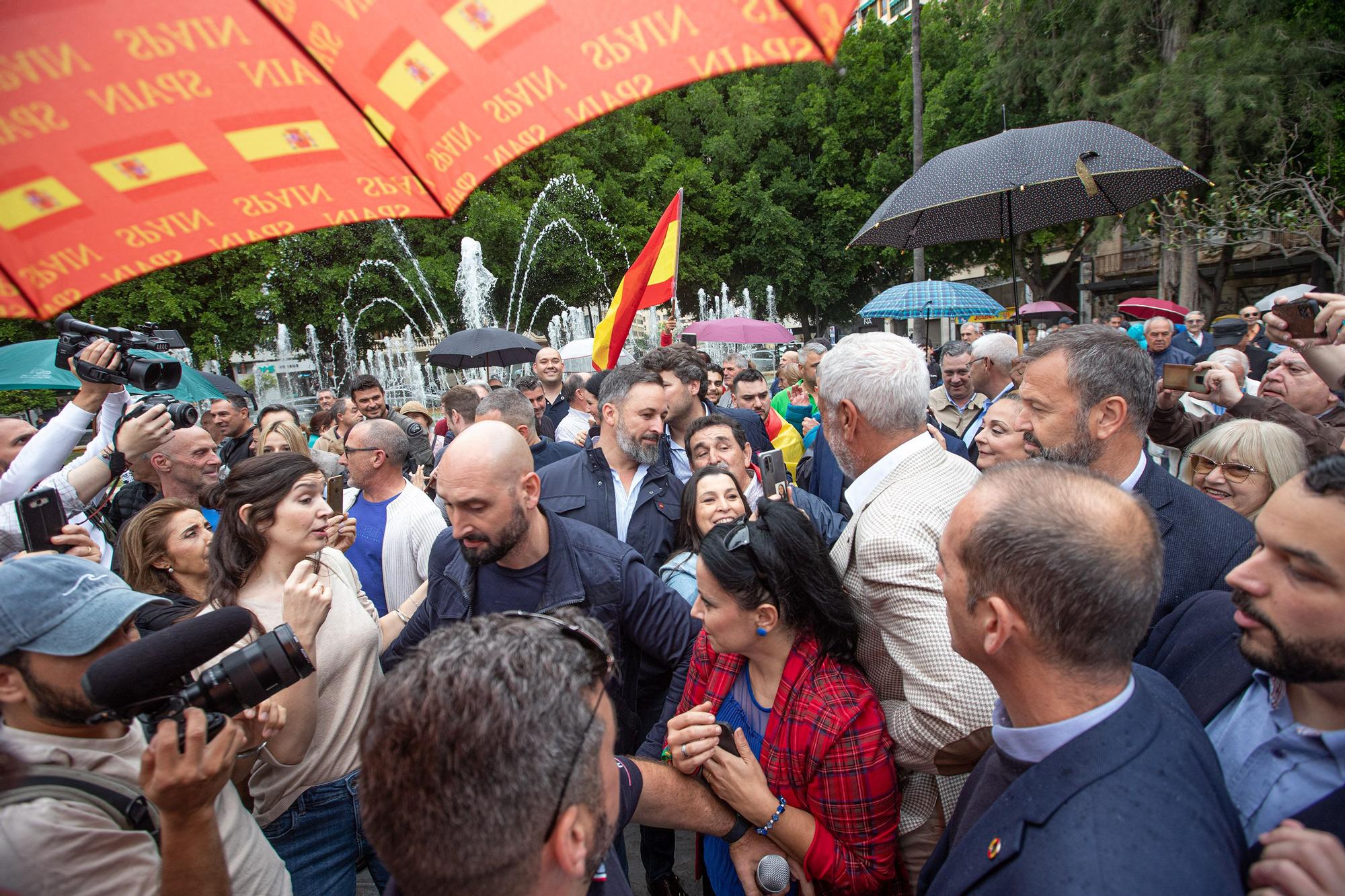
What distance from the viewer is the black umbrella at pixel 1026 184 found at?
4.45m

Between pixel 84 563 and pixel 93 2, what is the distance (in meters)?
1.23

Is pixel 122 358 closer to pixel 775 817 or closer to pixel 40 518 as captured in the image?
pixel 40 518

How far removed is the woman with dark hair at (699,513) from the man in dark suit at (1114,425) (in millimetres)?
1272

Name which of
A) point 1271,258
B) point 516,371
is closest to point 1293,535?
point 516,371

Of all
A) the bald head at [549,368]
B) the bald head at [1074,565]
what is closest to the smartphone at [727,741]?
the bald head at [1074,565]

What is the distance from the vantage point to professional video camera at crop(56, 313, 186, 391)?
10.2ft

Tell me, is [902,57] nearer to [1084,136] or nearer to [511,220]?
[511,220]

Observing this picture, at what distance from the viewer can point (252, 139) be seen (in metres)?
1.80

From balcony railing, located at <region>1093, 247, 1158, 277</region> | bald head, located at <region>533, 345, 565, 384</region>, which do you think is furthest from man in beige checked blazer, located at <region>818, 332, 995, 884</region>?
balcony railing, located at <region>1093, 247, 1158, 277</region>

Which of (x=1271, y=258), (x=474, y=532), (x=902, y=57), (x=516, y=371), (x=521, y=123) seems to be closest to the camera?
(x=521, y=123)

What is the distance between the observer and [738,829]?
2.03m

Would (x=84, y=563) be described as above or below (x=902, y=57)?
below

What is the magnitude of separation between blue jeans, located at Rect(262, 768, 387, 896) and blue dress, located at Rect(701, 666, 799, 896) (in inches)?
44.2

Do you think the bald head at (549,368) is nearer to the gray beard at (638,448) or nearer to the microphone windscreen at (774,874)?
the gray beard at (638,448)
